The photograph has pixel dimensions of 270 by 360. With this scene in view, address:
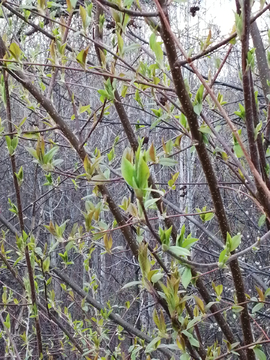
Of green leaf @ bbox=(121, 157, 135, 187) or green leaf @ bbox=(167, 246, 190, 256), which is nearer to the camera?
green leaf @ bbox=(121, 157, 135, 187)

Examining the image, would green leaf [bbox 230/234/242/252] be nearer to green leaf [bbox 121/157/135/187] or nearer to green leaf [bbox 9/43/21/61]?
green leaf [bbox 121/157/135/187]

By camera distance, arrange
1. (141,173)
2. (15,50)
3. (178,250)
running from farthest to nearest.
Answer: (15,50), (178,250), (141,173)

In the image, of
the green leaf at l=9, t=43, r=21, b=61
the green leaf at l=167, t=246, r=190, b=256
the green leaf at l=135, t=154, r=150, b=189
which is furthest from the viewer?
the green leaf at l=9, t=43, r=21, b=61

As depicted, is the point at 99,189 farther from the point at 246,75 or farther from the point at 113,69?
the point at 246,75

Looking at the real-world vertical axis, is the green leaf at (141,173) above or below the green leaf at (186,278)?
above

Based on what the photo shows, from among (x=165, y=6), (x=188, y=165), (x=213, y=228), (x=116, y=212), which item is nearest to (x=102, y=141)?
(x=188, y=165)

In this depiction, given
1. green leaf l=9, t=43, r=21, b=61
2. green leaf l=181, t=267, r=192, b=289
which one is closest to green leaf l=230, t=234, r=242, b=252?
green leaf l=181, t=267, r=192, b=289

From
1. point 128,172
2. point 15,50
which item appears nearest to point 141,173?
point 128,172

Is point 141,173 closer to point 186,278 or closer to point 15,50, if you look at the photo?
point 186,278

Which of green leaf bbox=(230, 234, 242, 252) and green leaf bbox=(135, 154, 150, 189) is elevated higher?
green leaf bbox=(135, 154, 150, 189)

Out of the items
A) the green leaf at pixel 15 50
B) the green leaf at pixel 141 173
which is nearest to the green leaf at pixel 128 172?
the green leaf at pixel 141 173

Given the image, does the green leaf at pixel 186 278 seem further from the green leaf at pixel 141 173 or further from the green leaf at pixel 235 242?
the green leaf at pixel 141 173

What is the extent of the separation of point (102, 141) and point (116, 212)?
5.13 m

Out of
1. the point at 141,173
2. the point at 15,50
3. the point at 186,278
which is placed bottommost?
the point at 186,278
